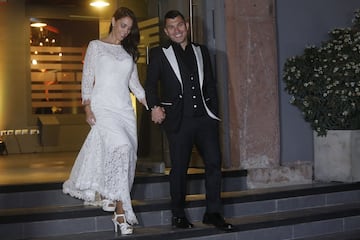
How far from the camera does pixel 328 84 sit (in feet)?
20.2

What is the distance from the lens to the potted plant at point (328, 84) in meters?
6.11

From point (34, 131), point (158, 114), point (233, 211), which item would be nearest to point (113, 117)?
point (158, 114)

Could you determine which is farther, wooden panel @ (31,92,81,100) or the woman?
wooden panel @ (31,92,81,100)

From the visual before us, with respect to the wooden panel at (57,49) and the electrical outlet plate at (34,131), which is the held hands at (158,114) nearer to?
the electrical outlet plate at (34,131)

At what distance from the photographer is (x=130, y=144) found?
4.50m

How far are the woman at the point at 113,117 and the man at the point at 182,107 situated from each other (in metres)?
0.21

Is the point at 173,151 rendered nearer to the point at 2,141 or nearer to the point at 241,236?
the point at 241,236

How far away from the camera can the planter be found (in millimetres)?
6234

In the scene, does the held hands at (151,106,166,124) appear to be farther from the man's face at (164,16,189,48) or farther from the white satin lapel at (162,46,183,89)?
the man's face at (164,16,189,48)

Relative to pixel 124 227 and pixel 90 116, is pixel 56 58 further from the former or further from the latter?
pixel 124 227

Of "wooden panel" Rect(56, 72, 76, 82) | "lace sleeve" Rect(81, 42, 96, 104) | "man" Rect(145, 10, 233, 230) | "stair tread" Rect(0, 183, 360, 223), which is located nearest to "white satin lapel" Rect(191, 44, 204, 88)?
"man" Rect(145, 10, 233, 230)

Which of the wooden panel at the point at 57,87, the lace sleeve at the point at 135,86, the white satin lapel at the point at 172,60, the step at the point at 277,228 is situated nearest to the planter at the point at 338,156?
the step at the point at 277,228

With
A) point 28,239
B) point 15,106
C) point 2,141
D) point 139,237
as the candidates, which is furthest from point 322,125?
point 15,106

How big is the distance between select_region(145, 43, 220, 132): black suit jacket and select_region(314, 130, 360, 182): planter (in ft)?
7.01
